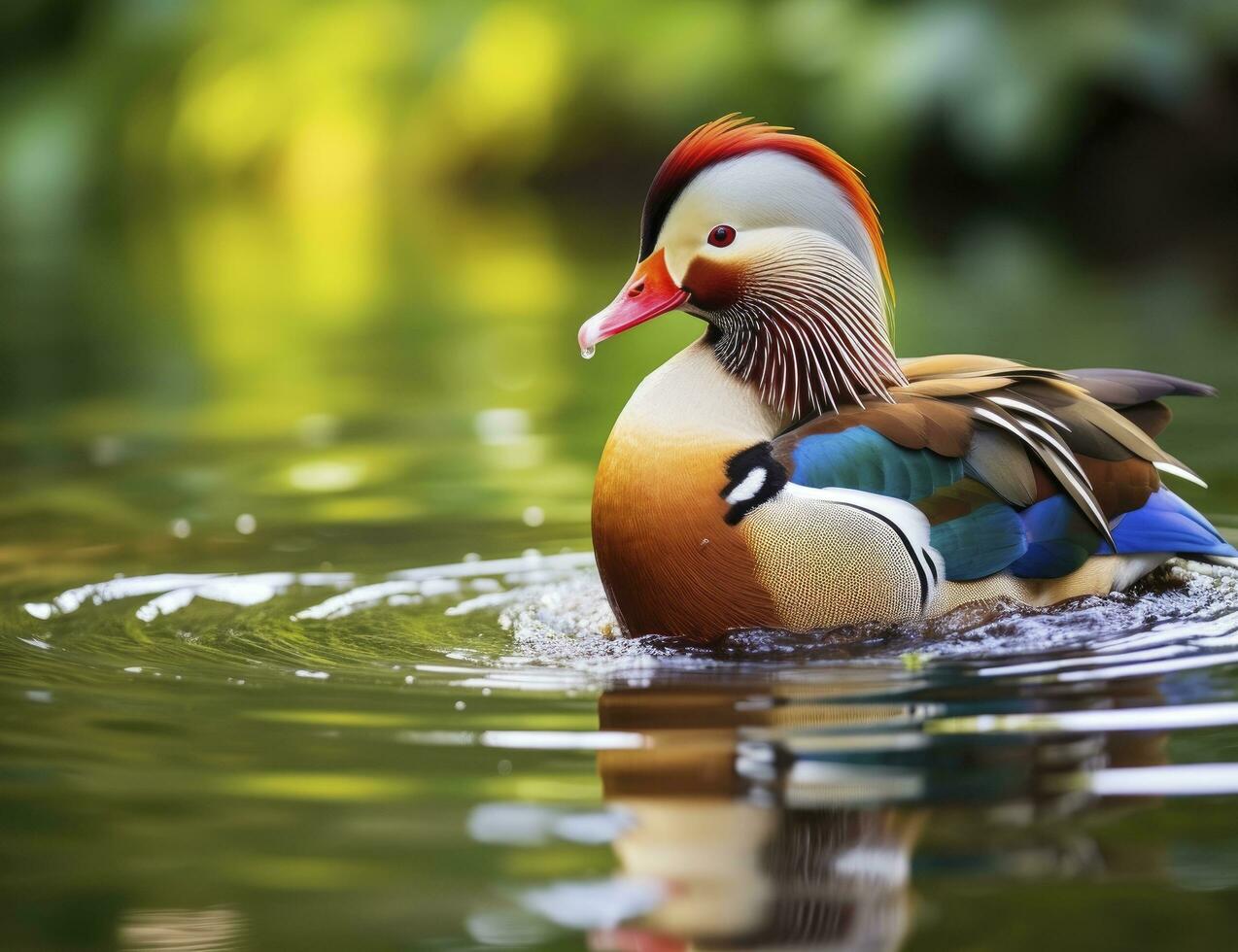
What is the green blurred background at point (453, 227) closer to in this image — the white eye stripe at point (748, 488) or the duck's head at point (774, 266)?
the duck's head at point (774, 266)

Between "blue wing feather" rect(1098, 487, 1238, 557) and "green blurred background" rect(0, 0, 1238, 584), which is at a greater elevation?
"green blurred background" rect(0, 0, 1238, 584)

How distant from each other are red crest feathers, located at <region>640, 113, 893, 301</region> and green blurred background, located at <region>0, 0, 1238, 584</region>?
1571 millimetres

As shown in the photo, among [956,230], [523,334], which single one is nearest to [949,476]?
[523,334]

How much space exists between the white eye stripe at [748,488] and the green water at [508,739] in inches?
13.9

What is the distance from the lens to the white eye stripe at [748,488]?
4379mm

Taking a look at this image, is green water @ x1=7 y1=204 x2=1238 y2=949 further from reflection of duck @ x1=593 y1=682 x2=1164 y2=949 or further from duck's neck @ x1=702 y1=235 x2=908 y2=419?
duck's neck @ x1=702 y1=235 x2=908 y2=419

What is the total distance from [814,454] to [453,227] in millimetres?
15769

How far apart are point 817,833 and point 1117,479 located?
2.05 meters

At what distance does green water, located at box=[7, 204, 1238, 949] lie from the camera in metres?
2.78

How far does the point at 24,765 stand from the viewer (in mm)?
3598

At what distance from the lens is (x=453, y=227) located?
781 inches

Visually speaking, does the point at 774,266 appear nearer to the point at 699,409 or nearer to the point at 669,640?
the point at 699,409

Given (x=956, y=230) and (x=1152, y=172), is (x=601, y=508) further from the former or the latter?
(x=1152, y=172)

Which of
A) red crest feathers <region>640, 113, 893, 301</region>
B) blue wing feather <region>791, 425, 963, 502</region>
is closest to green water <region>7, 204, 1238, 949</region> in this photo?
blue wing feather <region>791, 425, 963, 502</region>
